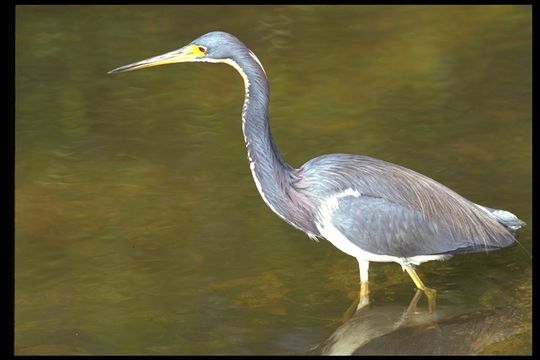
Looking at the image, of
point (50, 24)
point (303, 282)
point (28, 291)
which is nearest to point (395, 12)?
point (50, 24)

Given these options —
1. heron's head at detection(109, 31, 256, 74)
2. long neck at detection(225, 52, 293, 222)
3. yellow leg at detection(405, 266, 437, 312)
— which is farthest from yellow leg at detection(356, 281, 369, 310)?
heron's head at detection(109, 31, 256, 74)

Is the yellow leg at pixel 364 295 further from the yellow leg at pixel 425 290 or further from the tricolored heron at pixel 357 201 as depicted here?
the yellow leg at pixel 425 290

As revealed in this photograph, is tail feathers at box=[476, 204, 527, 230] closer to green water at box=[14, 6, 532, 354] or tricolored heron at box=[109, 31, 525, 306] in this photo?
tricolored heron at box=[109, 31, 525, 306]

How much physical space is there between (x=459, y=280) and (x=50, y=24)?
559cm

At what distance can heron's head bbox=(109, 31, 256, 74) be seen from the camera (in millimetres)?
6359

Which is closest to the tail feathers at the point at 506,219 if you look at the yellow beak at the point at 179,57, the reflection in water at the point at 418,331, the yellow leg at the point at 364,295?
the reflection in water at the point at 418,331

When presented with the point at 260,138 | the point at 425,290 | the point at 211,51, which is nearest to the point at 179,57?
the point at 211,51

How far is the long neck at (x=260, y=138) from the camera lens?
6.36 metres

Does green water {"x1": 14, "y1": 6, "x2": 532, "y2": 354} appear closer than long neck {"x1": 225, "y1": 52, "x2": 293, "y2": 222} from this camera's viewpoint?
No

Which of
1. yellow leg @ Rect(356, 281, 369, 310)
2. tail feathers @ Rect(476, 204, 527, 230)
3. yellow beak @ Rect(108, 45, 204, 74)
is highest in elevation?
yellow beak @ Rect(108, 45, 204, 74)

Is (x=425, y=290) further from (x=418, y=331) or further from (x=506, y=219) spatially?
(x=506, y=219)

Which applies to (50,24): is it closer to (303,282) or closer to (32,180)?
(32,180)

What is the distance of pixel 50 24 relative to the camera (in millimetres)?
10922

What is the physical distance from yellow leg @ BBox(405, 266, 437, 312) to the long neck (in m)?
0.83
